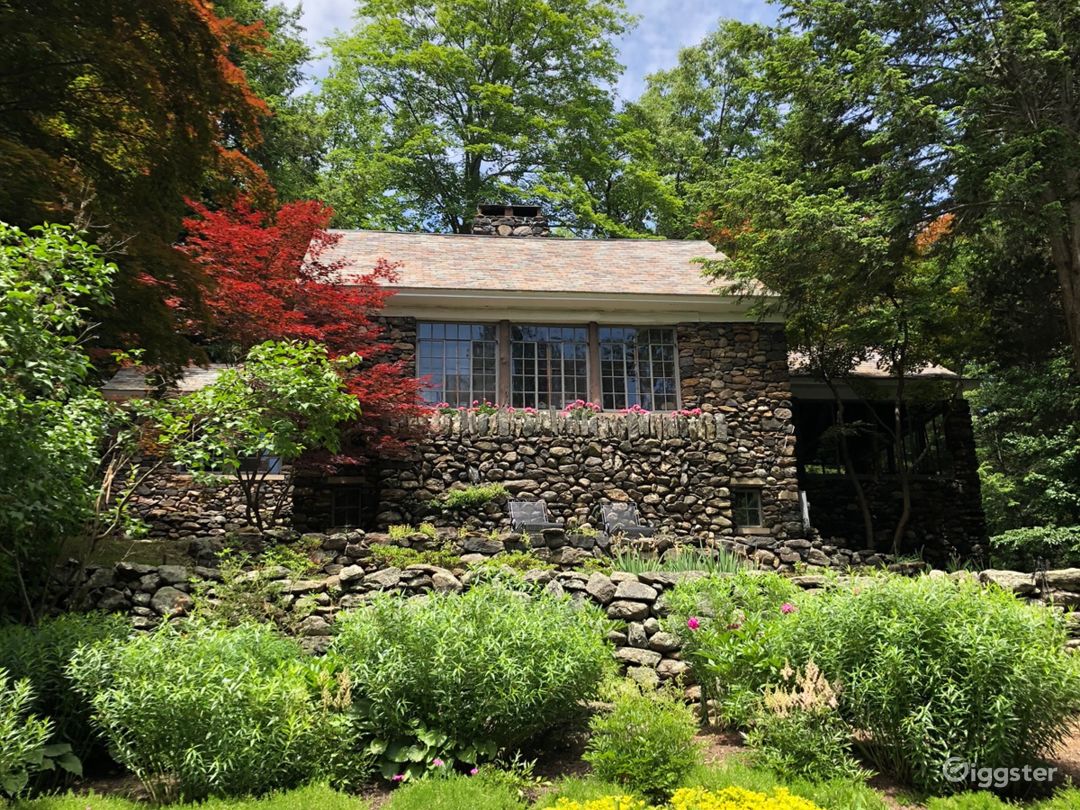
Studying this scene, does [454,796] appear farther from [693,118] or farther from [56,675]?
[693,118]

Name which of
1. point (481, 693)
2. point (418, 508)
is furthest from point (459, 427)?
point (481, 693)

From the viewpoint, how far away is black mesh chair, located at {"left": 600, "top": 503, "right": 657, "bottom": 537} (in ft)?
34.4

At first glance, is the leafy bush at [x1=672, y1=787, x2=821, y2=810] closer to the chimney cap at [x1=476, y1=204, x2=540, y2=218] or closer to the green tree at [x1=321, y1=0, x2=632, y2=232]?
the chimney cap at [x1=476, y1=204, x2=540, y2=218]

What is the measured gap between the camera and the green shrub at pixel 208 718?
4582 millimetres

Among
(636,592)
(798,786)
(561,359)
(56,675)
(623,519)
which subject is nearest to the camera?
(798,786)

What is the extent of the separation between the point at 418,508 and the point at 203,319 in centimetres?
429

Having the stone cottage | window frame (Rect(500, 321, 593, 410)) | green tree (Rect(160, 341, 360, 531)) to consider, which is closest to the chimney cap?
the stone cottage

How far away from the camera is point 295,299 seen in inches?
431

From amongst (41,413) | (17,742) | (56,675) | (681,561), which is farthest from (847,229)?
(17,742)

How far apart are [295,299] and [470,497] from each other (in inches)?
150

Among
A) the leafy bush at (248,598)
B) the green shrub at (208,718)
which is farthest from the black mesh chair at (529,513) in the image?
the green shrub at (208,718)

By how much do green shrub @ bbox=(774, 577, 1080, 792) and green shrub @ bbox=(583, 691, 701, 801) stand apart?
1.07 metres

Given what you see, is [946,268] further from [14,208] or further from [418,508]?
[14,208]

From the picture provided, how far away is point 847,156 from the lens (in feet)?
43.4
